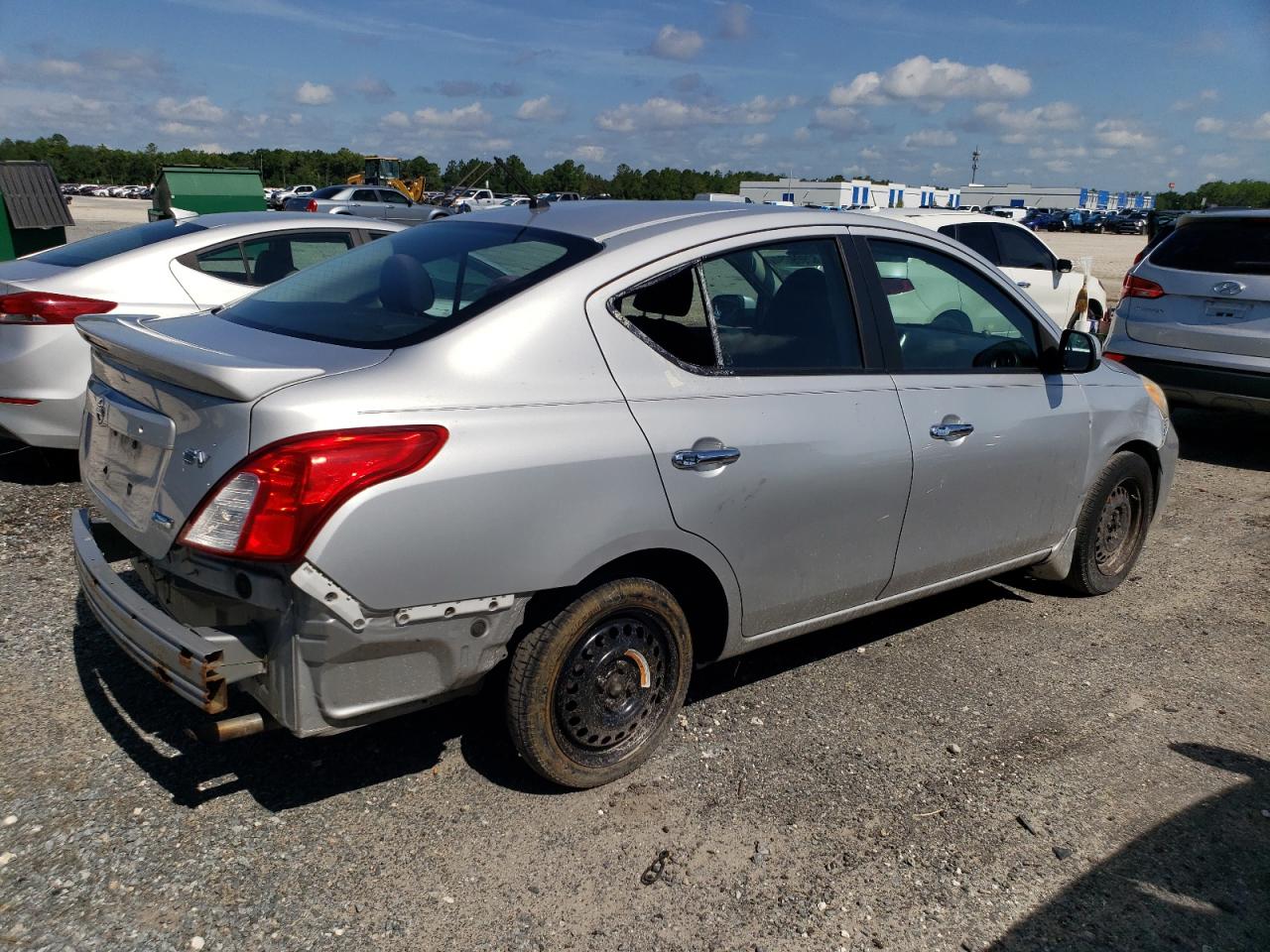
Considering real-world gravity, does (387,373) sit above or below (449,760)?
above

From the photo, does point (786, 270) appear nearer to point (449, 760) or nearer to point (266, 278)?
point (449, 760)

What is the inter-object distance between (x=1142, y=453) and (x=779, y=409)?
8.58ft

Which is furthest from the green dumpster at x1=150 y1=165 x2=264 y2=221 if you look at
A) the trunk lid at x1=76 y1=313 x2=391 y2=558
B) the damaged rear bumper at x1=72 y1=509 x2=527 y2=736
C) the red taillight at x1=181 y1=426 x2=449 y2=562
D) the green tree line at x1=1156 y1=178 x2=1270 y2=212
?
the green tree line at x1=1156 y1=178 x2=1270 y2=212

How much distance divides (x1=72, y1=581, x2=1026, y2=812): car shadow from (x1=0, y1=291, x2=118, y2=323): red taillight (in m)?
2.33

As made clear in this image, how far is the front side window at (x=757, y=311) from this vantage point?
3.30 meters

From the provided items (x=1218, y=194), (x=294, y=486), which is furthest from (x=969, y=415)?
(x=1218, y=194)

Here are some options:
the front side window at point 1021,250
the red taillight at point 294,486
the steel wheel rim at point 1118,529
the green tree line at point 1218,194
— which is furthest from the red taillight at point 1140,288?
the green tree line at point 1218,194

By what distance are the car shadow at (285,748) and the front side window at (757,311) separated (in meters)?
1.22

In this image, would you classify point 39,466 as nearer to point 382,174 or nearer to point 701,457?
point 701,457

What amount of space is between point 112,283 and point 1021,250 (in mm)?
8784

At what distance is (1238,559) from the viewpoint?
5.95m

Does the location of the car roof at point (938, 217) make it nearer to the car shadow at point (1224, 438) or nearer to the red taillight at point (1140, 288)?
the red taillight at point (1140, 288)

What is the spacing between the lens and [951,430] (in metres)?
3.91

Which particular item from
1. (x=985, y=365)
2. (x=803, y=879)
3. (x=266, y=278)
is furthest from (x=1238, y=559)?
(x=266, y=278)
